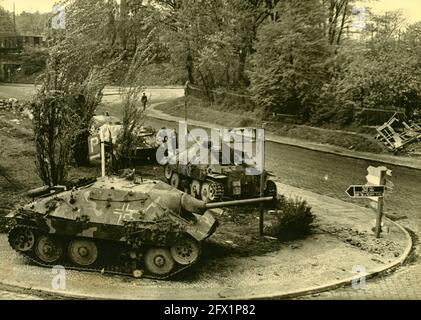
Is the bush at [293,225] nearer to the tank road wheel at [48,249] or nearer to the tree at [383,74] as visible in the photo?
the tank road wheel at [48,249]

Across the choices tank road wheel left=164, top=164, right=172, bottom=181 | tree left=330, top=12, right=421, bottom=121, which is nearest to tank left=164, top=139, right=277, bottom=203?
tank road wheel left=164, top=164, right=172, bottom=181

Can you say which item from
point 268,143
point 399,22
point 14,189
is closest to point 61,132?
point 14,189

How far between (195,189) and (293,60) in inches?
642

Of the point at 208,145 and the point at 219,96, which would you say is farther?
the point at 219,96

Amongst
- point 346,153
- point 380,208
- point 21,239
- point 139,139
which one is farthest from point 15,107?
point 380,208

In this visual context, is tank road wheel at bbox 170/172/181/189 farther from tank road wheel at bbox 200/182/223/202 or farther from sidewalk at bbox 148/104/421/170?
sidewalk at bbox 148/104/421/170

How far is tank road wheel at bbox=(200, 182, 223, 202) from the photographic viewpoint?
18.9 meters

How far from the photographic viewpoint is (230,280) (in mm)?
13352

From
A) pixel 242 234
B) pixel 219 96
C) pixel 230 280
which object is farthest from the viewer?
pixel 219 96

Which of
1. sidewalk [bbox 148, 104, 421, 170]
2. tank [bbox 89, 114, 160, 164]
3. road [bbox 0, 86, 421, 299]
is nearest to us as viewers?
road [bbox 0, 86, 421, 299]

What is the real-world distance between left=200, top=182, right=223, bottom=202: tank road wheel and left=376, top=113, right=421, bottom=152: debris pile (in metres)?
14.0

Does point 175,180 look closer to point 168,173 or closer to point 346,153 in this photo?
point 168,173

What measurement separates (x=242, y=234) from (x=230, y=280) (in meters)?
3.49
